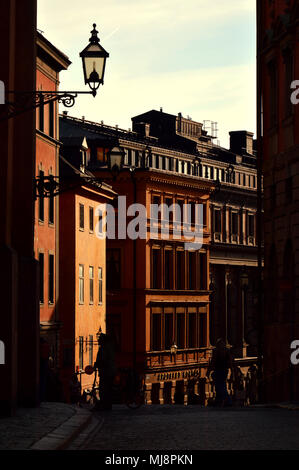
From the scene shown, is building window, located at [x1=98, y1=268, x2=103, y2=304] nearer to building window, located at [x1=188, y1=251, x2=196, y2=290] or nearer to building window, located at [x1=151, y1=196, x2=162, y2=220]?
building window, located at [x1=151, y1=196, x2=162, y2=220]

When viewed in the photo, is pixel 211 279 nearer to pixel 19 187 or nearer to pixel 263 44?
pixel 263 44

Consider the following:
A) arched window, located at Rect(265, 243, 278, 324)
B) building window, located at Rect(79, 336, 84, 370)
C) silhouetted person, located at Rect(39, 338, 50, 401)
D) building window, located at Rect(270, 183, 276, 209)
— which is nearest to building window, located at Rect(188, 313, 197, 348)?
building window, located at Rect(79, 336, 84, 370)

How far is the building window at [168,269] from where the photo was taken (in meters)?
88.5

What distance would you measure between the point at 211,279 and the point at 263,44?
176 feet

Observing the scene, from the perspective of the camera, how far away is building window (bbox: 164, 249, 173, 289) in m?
88.5

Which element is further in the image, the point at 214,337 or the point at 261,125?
the point at 214,337

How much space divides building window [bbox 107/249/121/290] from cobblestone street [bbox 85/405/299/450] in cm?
5805

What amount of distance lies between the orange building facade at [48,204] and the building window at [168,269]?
30.2 m

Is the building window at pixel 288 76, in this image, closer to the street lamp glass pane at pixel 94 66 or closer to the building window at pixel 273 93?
the building window at pixel 273 93

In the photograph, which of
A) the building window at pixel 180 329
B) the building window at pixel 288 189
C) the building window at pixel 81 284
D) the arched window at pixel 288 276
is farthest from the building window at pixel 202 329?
the building window at pixel 288 189

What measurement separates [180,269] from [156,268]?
4.22 m

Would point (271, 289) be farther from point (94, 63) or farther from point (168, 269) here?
point (168, 269)

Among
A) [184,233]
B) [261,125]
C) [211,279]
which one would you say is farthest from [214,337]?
[261,125]
